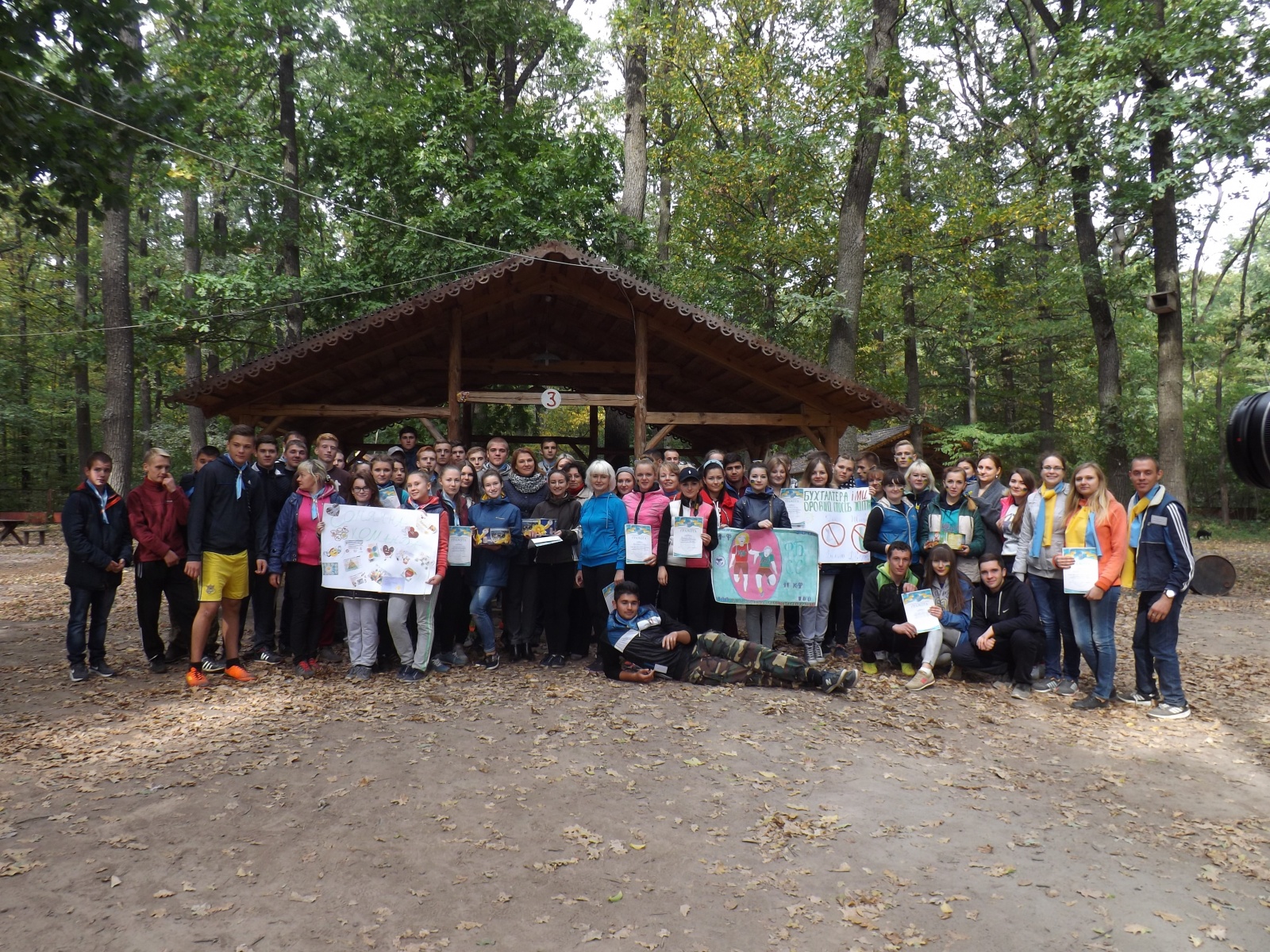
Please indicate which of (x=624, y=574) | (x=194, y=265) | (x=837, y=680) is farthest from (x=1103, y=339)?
(x=194, y=265)

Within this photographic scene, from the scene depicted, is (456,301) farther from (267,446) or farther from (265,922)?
(265,922)

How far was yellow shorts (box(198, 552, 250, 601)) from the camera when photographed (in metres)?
6.48

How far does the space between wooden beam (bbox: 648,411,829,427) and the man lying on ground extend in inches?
202

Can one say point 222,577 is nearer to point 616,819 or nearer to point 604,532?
point 604,532

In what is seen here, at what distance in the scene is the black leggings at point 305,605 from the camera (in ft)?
22.6

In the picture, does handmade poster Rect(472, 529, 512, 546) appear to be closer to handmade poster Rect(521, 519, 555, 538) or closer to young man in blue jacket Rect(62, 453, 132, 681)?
handmade poster Rect(521, 519, 555, 538)

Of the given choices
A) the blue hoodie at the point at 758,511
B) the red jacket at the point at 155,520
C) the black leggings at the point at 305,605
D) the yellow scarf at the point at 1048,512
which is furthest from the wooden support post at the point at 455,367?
the yellow scarf at the point at 1048,512

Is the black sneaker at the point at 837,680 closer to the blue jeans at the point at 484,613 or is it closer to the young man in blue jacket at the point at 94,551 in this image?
the blue jeans at the point at 484,613

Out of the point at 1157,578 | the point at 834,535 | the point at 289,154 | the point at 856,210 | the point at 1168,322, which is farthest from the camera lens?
the point at 289,154

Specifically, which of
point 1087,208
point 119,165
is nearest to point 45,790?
point 119,165

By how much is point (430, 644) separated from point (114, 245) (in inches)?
452

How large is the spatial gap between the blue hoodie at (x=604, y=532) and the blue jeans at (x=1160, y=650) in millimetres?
4003

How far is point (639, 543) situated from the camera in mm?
7156

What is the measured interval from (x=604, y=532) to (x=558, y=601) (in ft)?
2.55
